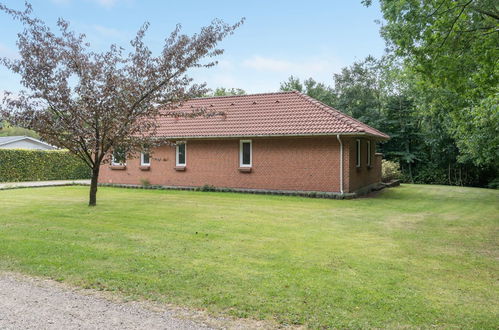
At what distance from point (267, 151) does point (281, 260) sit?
1266 cm

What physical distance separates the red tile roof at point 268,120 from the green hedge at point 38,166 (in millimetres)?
9699

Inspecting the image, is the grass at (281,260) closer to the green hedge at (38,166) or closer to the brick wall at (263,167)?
the brick wall at (263,167)

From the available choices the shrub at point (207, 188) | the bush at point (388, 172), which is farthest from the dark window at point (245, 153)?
the bush at point (388, 172)

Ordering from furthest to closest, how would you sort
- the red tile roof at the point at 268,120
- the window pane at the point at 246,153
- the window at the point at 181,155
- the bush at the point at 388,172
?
the bush at the point at 388,172
the window at the point at 181,155
the window pane at the point at 246,153
the red tile roof at the point at 268,120

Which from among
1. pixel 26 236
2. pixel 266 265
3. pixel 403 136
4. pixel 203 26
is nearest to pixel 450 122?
pixel 403 136

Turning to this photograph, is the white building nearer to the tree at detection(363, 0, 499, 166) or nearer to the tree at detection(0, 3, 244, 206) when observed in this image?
the tree at detection(0, 3, 244, 206)

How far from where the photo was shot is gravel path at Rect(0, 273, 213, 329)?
162 inches

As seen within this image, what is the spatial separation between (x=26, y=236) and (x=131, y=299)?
4.65m

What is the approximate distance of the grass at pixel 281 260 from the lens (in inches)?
183

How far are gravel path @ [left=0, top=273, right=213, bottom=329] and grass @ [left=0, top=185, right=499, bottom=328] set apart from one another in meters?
0.35

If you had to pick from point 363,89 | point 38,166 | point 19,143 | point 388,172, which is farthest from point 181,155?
point 19,143

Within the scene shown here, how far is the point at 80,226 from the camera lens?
31.4ft

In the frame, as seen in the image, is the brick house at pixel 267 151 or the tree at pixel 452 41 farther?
the brick house at pixel 267 151

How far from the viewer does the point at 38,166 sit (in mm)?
27109
